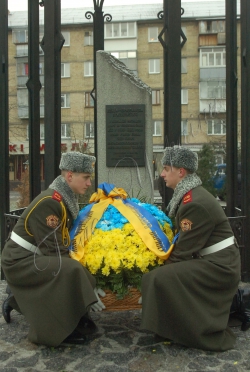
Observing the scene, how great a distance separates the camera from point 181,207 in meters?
3.92

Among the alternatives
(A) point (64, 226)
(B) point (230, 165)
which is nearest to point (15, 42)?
(B) point (230, 165)

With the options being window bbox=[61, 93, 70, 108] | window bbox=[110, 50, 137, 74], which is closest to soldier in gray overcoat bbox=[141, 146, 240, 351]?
window bbox=[61, 93, 70, 108]

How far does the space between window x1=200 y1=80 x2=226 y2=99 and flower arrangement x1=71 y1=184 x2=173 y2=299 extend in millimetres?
31739

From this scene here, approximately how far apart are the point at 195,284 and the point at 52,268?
1.12 meters

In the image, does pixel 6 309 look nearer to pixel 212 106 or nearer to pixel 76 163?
pixel 76 163

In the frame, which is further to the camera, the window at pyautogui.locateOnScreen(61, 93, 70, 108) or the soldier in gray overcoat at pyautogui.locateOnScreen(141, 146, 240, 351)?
the window at pyautogui.locateOnScreen(61, 93, 70, 108)

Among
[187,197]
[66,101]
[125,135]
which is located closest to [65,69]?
[66,101]

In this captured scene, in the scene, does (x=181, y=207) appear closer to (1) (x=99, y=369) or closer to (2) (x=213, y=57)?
(1) (x=99, y=369)

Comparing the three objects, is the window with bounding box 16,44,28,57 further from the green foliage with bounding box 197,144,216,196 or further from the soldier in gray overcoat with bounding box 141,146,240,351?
the soldier in gray overcoat with bounding box 141,146,240,351

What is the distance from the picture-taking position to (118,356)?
3.93 m

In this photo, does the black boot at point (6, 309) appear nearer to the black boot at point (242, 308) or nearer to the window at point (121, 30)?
the black boot at point (242, 308)

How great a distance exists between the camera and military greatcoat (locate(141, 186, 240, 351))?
3.74m

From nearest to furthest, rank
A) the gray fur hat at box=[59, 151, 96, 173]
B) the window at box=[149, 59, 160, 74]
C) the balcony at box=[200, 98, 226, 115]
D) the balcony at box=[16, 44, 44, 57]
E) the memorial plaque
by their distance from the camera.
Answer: the gray fur hat at box=[59, 151, 96, 173] < the memorial plaque < the balcony at box=[200, 98, 226, 115] < the window at box=[149, 59, 160, 74] < the balcony at box=[16, 44, 44, 57]

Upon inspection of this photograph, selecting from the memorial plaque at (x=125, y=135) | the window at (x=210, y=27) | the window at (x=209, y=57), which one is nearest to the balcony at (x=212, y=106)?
the window at (x=209, y=57)
